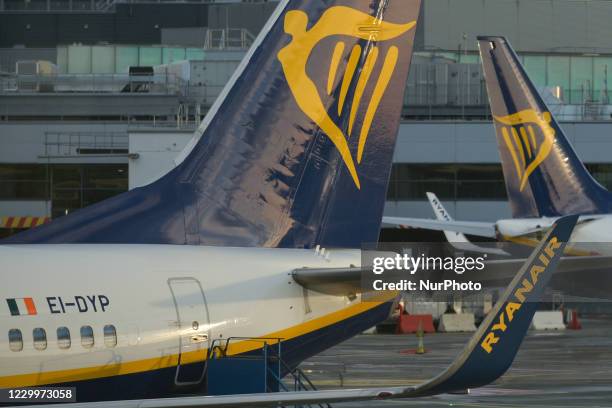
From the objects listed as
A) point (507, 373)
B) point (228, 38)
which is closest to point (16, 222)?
point (228, 38)

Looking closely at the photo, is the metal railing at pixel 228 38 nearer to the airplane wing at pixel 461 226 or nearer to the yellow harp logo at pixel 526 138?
the airplane wing at pixel 461 226

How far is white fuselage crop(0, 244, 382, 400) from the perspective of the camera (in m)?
13.0

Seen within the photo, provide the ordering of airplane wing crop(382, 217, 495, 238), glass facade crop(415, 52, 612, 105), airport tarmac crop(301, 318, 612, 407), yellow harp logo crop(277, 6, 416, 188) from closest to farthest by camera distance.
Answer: yellow harp logo crop(277, 6, 416, 188) < airport tarmac crop(301, 318, 612, 407) < airplane wing crop(382, 217, 495, 238) < glass facade crop(415, 52, 612, 105)

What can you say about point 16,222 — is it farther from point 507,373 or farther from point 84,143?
point 507,373

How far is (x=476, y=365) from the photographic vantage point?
33.2 ft

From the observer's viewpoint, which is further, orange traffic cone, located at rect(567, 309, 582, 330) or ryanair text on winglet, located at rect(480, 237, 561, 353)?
orange traffic cone, located at rect(567, 309, 582, 330)

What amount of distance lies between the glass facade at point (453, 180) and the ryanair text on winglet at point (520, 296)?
4877cm

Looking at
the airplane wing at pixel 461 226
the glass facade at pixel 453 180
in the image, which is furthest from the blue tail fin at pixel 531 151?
the glass facade at pixel 453 180

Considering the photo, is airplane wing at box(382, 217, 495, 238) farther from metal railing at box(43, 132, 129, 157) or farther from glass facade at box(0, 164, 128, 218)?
glass facade at box(0, 164, 128, 218)

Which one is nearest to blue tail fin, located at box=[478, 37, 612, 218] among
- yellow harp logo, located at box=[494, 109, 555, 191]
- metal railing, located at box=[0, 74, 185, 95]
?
yellow harp logo, located at box=[494, 109, 555, 191]

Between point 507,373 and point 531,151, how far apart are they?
844 cm

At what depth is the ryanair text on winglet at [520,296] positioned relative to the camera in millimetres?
10227

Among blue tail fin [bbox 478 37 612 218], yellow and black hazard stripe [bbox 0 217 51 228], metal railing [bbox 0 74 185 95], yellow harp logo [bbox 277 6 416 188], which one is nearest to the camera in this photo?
yellow harp logo [bbox 277 6 416 188]

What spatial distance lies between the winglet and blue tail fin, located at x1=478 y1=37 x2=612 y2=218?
24997 mm
